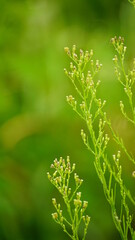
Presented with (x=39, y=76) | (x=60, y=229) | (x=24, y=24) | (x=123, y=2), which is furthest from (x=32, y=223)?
(x=123, y=2)

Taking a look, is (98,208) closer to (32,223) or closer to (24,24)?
(32,223)

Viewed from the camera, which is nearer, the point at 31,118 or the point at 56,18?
the point at 31,118

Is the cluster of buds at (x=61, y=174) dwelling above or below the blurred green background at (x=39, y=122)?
below

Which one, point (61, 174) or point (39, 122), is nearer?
point (61, 174)

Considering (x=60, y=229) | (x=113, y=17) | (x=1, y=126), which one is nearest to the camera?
(x=1, y=126)

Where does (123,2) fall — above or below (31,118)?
above

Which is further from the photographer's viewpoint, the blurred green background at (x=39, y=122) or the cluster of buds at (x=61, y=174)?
the blurred green background at (x=39, y=122)

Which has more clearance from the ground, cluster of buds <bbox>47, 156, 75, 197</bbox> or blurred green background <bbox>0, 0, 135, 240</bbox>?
blurred green background <bbox>0, 0, 135, 240</bbox>

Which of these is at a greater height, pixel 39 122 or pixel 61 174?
pixel 39 122
